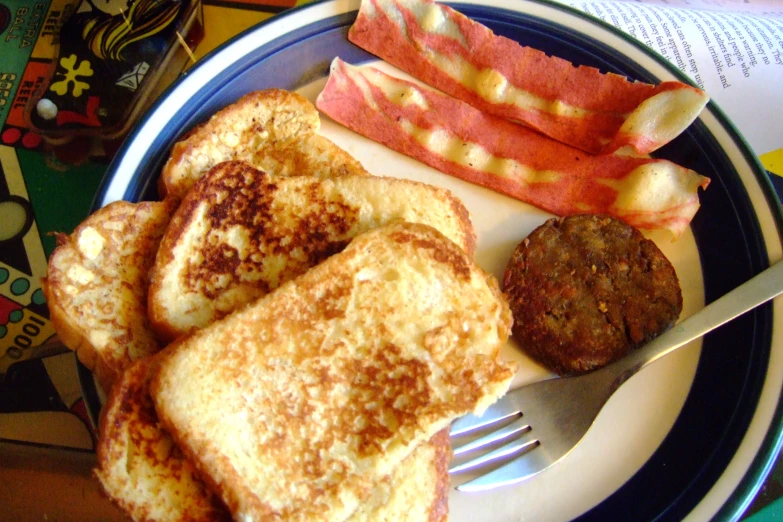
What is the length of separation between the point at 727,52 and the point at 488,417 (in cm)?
166

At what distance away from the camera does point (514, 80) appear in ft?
5.93

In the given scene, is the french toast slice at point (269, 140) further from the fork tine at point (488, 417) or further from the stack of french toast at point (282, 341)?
the fork tine at point (488, 417)

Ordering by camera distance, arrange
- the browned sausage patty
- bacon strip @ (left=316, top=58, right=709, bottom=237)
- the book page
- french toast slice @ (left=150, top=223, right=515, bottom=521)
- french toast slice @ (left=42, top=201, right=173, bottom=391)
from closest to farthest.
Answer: french toast slice @ (left=150, top=223, right=515, bottom=521) < french toast slice @ (left=42, top=201, right=173, bottom=391) < the browned sausage patty < bacon strip @ (left=316, top=58, right=709, bottom=237) < the book page

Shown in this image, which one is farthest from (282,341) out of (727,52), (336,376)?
(727,52)

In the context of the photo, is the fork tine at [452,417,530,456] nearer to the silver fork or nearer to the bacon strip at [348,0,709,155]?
the silver fork

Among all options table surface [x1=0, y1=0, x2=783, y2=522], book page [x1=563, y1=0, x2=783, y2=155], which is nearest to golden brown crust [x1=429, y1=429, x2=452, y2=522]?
table surface [x1=0, y1=0, x2=783, y2=522]

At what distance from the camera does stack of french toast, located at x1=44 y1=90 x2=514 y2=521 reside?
1216 millimetres

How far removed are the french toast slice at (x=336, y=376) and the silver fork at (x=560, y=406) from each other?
26 centimetres

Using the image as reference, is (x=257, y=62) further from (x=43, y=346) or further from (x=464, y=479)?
(x=464, y=479)

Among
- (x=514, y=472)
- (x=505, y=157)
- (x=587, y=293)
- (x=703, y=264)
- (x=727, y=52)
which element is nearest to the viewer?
(x=514, y=472)

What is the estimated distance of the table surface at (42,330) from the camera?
151 centimetres

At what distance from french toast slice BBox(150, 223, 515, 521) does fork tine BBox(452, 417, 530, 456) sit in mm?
243

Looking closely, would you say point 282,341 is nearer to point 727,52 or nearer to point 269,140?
point 269,140

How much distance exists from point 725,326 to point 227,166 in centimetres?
143
